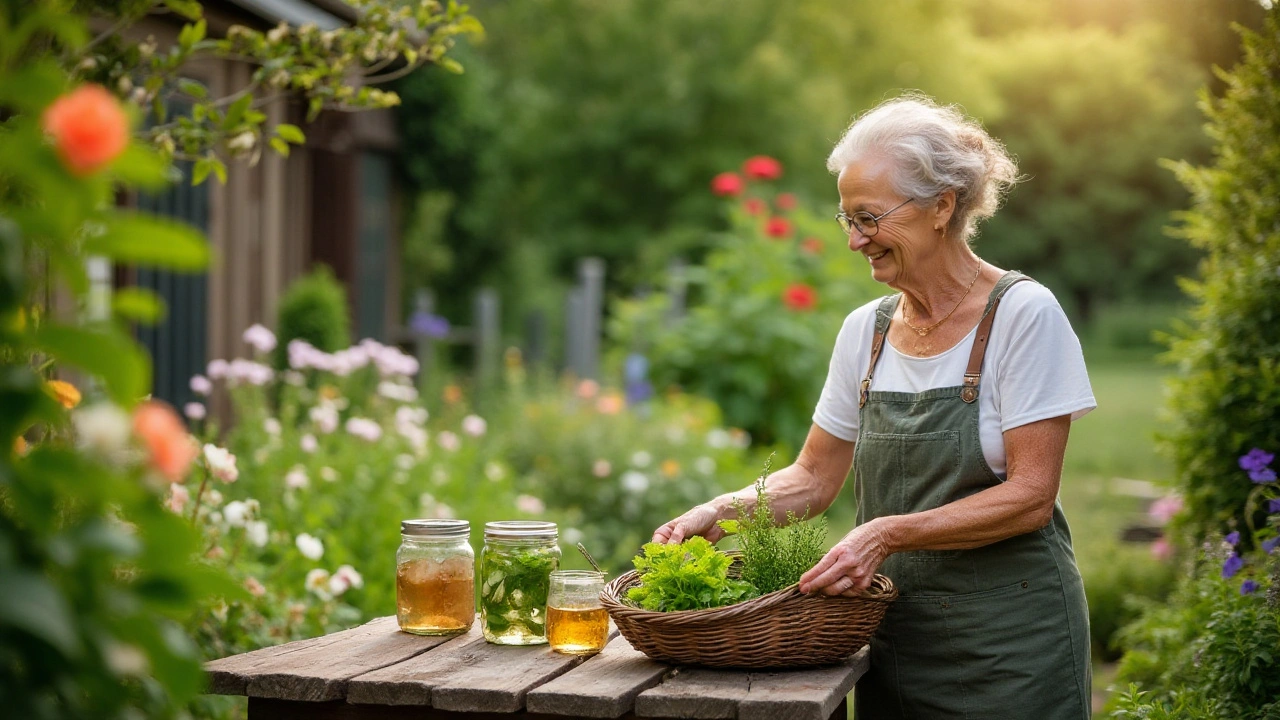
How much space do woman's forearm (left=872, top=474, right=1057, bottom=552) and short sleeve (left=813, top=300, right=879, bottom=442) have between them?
49cm

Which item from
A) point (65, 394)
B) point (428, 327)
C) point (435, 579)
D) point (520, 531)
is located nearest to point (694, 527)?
point (520, 531)

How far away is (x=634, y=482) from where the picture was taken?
6867mm

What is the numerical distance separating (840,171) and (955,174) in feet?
0.77

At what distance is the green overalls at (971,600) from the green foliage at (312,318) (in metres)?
6.09

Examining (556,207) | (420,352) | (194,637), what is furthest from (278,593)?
(556,207)

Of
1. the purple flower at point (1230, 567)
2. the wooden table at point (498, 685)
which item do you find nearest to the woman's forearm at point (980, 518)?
the wooden table at point (498, 685)

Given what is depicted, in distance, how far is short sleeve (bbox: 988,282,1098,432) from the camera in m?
2.46

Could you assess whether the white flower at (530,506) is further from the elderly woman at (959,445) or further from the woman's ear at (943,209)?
the woman's ear at (943,209)

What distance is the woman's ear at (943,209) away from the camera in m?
2.63

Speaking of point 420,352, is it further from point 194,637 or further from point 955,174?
point 955,174

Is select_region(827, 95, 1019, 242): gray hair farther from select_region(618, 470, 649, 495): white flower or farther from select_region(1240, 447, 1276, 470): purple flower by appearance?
select_region(618, 470, 649, 495): white flower

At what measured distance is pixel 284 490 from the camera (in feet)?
15.9

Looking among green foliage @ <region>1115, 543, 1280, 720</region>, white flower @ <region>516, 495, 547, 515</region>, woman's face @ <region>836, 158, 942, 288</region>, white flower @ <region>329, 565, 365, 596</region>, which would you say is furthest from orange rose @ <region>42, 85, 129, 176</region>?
white flower @ <region>516, 495, 547, 515</region>

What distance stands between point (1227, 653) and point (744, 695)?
1.55 m
